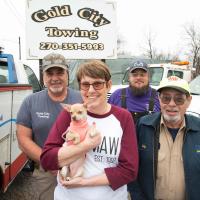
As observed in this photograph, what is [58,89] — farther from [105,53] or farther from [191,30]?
[191,30]

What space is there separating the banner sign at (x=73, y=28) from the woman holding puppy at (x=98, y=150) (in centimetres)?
643

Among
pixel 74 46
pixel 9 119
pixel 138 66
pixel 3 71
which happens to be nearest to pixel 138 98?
pixel 138 66

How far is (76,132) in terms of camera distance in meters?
2.22

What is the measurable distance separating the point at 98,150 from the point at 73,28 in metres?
6.90

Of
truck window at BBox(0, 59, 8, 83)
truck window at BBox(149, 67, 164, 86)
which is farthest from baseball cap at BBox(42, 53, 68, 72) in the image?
truck window at BBox(149, 67, 164, 86)

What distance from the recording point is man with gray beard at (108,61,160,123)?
451cm

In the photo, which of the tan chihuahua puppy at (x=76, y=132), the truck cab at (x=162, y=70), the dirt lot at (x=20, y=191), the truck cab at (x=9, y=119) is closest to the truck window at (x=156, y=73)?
the truck cab at (x=162, y=70)

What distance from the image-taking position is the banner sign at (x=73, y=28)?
866 cm

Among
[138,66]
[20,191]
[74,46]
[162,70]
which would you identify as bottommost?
[20,191]

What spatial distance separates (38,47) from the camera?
28.4 feet

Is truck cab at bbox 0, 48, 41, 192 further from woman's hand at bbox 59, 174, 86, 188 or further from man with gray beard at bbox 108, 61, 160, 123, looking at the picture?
woman's hand at bbox 59, 174, 86, 188

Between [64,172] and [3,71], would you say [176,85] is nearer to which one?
[64,172]

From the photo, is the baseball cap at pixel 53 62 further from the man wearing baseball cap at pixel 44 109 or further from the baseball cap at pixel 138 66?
the baseball cap at pixel 138 66

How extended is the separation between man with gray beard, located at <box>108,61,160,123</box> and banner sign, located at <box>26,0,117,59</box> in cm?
410
